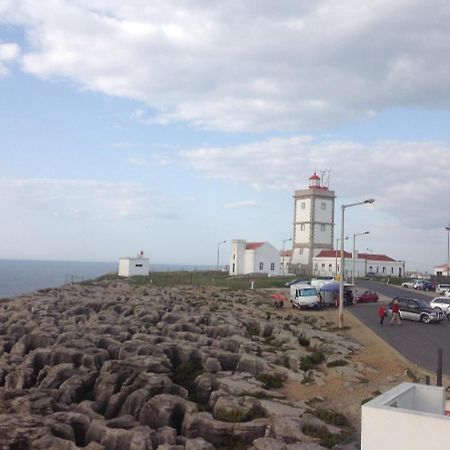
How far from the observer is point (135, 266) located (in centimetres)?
7631

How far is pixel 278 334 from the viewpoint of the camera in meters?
29.1

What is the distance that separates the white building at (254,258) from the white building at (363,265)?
661cm

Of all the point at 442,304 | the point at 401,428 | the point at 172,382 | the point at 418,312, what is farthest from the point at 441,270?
the point at 401,428

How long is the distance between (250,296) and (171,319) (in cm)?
1955

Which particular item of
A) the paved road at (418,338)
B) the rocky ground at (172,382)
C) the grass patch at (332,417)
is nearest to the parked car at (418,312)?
the paved road at (418,338)

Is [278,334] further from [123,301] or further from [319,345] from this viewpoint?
[123,301]

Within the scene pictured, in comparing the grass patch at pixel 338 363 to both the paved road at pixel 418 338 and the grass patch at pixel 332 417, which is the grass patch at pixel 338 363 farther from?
the grass patch at pixel 332 417

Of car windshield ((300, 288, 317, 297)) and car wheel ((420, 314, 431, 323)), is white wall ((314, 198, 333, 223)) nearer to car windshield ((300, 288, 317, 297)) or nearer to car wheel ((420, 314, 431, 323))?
car windshield ((300, 288, 317, 297))

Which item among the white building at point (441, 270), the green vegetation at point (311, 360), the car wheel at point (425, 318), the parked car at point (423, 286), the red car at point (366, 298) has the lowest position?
the green vegetation at point (311, 360)

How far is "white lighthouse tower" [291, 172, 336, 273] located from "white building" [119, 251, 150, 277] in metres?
25.2

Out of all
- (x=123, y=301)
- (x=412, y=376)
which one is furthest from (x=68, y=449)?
(x=123, y=301)

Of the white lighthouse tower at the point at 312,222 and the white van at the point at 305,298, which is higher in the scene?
the white lighthouse tower at the point at 312,222

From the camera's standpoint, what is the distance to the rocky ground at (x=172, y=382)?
1508cm

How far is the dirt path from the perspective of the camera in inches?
716
